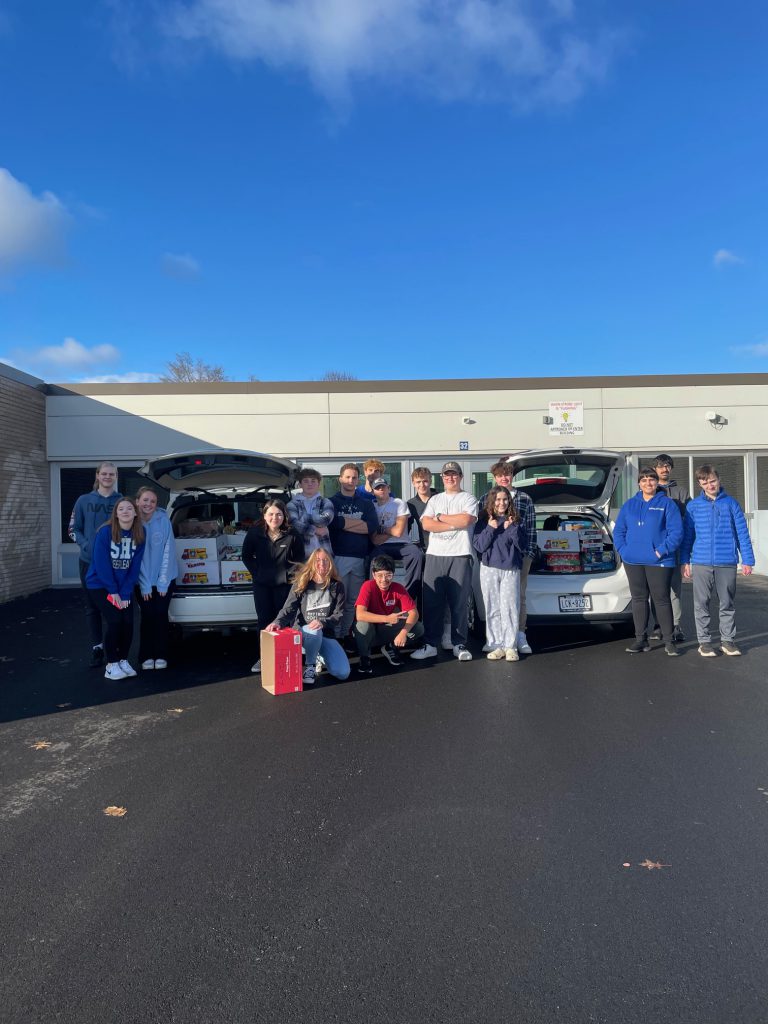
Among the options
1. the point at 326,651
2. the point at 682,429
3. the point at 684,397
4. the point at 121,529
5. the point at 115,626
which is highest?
the point at 684,397

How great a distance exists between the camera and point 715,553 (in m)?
7.05

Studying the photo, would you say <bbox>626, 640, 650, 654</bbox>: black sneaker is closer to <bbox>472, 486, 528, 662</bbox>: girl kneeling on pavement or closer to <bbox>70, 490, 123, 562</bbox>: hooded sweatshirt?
<bbox>472, 486, 528, 662</bbox>: girl kneeling on pavement

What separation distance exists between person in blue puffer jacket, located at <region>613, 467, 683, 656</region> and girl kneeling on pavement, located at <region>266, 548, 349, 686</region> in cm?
305

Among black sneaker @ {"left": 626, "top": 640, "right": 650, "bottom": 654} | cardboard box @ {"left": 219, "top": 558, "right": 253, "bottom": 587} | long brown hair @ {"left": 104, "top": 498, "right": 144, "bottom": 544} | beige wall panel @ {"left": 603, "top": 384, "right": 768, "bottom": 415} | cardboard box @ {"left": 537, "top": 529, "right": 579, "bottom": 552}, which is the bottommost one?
black sneaker @ {"left": 626, "top": 640, "right": 650, "bottom": 654}

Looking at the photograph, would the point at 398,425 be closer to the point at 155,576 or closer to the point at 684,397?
the point at 684,397

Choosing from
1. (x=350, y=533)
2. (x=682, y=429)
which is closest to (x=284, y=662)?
(x=350, y=533)

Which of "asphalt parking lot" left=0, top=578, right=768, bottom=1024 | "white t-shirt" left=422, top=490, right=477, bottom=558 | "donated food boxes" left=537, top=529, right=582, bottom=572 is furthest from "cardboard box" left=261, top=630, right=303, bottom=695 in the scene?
"donated food boxes" left=537, top=529, right=582, bottom=572

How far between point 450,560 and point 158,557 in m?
2.79

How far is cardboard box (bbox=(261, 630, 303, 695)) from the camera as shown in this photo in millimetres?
5895

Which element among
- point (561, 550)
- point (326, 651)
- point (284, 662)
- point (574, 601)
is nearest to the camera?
point (284, 662)

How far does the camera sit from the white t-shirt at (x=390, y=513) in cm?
719

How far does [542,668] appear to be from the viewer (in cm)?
676

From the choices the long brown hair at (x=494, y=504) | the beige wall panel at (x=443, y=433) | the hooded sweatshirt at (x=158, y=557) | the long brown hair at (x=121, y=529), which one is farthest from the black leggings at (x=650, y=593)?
the beige wall panel at (x=443, y=433)

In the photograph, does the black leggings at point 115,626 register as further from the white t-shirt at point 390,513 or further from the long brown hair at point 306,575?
the white t-shirt at point 390,513
